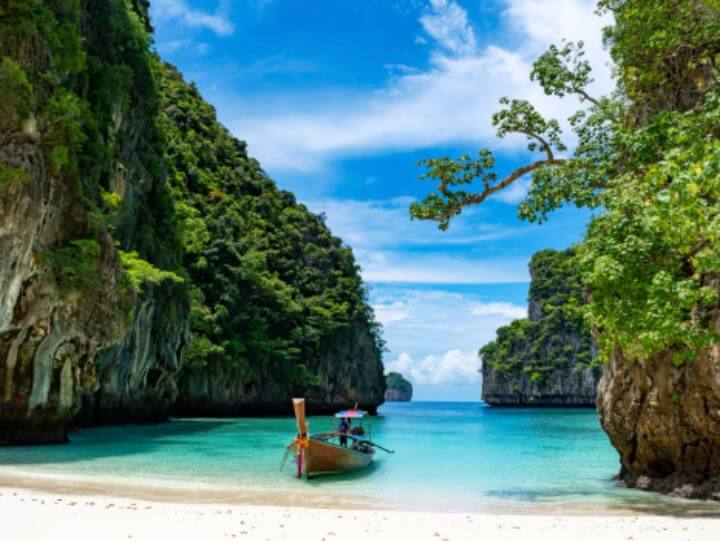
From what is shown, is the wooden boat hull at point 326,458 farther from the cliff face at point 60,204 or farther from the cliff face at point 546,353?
the cliff face at point 546,353

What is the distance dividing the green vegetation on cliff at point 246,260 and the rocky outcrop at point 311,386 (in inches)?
40.7

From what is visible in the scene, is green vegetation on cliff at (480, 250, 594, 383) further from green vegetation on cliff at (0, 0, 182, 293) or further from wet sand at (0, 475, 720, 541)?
wet sand at (0, 475, 720, 541)

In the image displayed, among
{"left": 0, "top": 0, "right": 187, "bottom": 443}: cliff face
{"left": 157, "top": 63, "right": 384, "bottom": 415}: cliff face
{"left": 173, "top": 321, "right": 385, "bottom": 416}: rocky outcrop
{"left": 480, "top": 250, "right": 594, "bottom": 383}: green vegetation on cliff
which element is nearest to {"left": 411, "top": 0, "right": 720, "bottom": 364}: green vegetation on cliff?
{"left": 0, "top": 0, "right": 187, "bottom": 443}: cliff face

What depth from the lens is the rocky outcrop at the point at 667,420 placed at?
10.4 metres

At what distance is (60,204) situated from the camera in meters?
16.5

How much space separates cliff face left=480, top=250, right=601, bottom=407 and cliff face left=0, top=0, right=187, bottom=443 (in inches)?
2773

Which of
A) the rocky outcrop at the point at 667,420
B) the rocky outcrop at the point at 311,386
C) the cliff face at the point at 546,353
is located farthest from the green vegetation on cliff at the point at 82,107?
the cliff face at the point at 546,353

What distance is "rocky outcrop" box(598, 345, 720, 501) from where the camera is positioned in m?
10.4

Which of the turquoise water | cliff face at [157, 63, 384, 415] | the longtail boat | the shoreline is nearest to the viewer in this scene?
the shoreline

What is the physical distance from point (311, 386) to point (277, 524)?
1879 inches

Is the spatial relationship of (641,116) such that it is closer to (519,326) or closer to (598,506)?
(598,506)

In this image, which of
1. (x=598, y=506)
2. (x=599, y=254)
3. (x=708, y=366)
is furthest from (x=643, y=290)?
(x=598, y=506)

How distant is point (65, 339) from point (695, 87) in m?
18.1

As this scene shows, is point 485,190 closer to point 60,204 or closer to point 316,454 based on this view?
point 316,454
